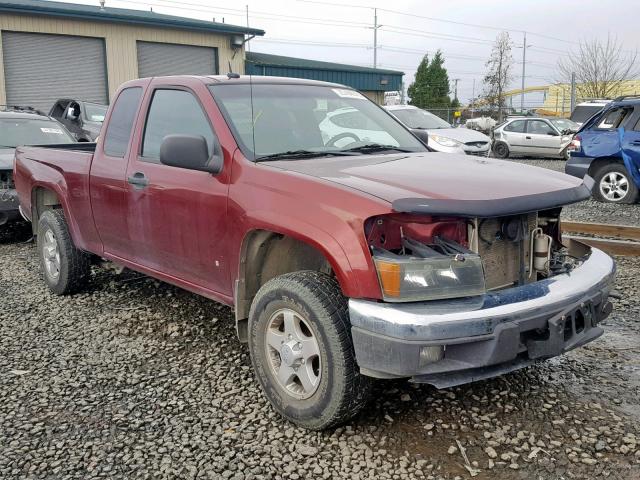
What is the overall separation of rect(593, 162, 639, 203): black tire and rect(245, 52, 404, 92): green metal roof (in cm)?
1638

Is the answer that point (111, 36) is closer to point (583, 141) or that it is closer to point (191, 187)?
point (583, 141)

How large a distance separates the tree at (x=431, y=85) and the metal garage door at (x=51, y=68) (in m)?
26.4

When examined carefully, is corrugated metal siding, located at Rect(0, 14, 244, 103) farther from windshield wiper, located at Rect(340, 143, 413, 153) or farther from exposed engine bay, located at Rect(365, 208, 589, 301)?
exposed engine bay, located at Rect(365, 208, 589, 301)

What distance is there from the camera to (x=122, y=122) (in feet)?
15.8

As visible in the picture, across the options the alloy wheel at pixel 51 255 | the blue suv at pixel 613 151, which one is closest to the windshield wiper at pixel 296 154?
the alloy wheel at pixel 51 255

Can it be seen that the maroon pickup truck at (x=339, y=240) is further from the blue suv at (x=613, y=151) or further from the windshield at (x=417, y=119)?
the windshield at (x=417, y=119)

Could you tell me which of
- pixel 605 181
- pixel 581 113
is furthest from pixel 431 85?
pixel 605 181

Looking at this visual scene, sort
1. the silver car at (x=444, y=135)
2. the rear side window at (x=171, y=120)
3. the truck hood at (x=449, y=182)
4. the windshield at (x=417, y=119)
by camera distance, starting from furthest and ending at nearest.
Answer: the windshield at (x=417, y=119)
the silver car at (x=444, y=135)
the rear side window at (x=171, y=120)
the truck hood at (x=449, y=182)

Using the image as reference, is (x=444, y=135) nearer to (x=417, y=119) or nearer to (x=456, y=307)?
(x=417, y=119)

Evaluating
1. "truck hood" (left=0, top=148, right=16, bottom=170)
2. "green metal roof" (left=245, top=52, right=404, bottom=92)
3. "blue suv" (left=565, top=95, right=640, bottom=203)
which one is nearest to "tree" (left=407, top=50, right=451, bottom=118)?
"green metal roof" (left=245, top=52, right=404, bottom=92)

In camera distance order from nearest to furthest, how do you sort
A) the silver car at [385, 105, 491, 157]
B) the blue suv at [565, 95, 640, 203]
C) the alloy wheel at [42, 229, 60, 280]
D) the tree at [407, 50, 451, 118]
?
the alloy wheel at [42, 229, 60, 280] < the blue suv at [565, 95, 640, 203] < the silver car at [385, 105, 491, 157] < the tree at [407, 50, 451, 118]

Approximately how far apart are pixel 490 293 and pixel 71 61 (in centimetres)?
2155

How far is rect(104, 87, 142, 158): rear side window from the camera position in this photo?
15.4ft

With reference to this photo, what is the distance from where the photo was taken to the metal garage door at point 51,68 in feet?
66.0
